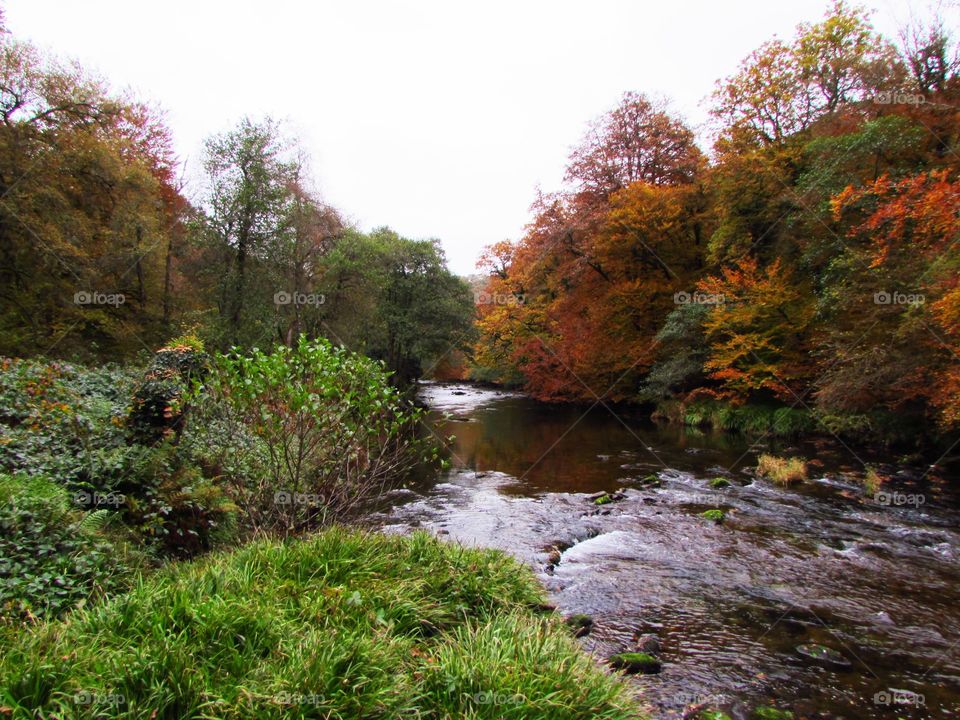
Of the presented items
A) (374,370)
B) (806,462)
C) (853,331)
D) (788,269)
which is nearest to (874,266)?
(853,331)

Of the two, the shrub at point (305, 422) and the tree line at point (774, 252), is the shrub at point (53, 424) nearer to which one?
the shrub at point (305, 422)

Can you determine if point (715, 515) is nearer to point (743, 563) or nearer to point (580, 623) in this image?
point (743, 563)

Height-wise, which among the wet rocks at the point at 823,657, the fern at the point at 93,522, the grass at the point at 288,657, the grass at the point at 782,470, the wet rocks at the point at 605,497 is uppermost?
the fern at the point at 93,522

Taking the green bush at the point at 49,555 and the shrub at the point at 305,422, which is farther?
the shrub at the point at 305,422

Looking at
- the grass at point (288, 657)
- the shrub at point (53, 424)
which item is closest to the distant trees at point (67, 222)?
the shrub at point (53, 424)

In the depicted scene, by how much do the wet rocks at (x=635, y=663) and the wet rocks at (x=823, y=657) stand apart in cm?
145

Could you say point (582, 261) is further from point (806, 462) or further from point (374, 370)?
point (374, 370)

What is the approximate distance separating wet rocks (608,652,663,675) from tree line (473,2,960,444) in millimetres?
7879

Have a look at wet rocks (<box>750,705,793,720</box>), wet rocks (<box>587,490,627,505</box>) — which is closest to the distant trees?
wet rocks (<box>587,490,627,505</box>)

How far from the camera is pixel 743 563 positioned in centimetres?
726

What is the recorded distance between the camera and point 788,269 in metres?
17.2

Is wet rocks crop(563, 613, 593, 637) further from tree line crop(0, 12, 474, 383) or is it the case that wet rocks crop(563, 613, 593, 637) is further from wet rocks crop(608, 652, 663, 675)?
tree line crop(0, 12, 474, 383)

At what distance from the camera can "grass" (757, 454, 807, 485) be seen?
37.7 ft

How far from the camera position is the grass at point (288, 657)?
261 centimetres
